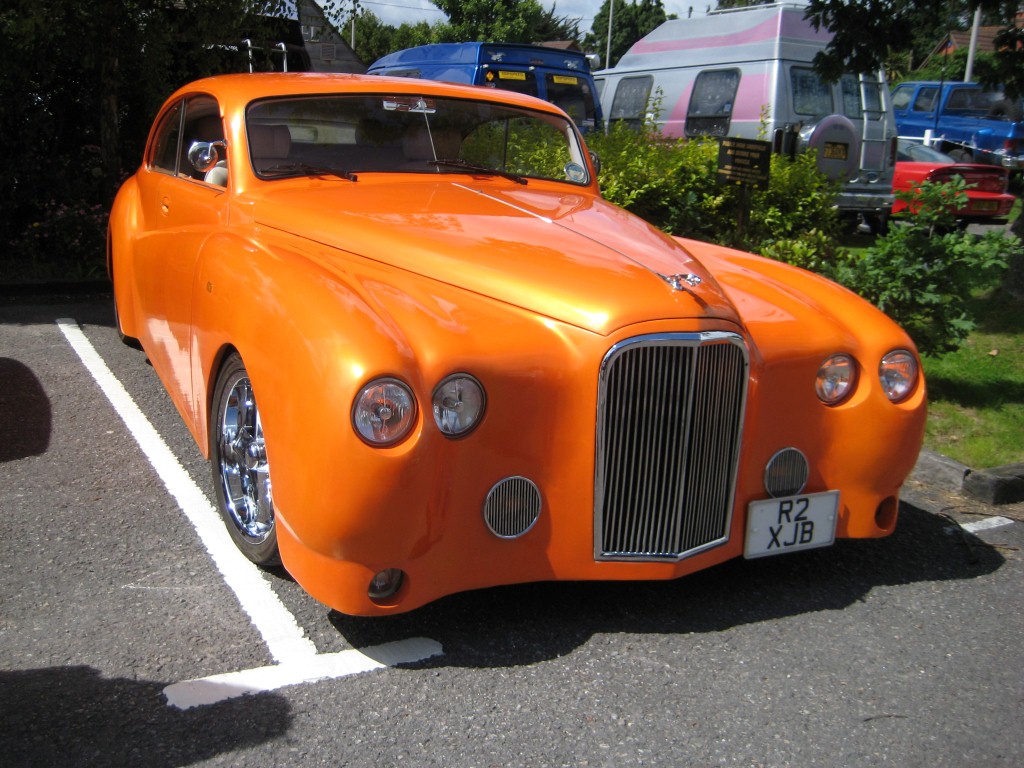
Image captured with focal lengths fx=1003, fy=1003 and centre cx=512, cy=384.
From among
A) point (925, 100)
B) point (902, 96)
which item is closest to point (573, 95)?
point (925, 100)

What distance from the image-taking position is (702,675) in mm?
2965

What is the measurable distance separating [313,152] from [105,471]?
167cm

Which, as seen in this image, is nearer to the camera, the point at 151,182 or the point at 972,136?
the point at 151,182

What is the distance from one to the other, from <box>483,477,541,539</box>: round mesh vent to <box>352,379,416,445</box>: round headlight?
1.20 ft

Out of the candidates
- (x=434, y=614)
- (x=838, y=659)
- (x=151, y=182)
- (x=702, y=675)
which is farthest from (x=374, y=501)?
(x=151, y=182)

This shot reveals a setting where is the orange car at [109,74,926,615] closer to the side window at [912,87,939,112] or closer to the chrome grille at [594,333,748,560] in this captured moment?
the chrome grille at [594,333,748,560]

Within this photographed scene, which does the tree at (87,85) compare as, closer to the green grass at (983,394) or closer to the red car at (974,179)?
the green grass at (983,394)

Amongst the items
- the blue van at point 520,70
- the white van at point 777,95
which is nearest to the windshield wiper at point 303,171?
the white van at point 777,95

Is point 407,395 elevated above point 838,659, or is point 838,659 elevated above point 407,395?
point 407,395

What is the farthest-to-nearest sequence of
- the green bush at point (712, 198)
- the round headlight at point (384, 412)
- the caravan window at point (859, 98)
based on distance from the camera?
the caravan window at point (859, 98) → the green bush at point (712, 198) → the round headlight at point (384, 412)

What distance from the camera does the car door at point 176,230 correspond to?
413 centimetres

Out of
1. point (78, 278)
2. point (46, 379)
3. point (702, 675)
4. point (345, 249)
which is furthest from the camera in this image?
point (78, 278)

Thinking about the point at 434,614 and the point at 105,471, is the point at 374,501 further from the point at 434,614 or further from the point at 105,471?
the point at 105,471

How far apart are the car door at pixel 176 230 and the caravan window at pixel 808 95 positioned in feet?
29.8
